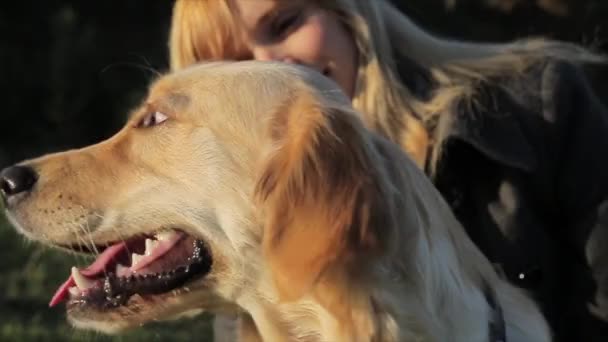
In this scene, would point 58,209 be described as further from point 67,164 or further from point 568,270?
point 568,270

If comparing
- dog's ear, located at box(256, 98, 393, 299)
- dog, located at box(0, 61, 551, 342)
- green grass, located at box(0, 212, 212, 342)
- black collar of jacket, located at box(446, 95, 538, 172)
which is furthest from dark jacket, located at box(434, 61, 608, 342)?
green grass, located at box(0, 212, 212, 342)

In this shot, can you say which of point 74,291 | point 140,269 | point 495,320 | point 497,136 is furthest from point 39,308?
point 495,320

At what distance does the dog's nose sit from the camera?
250cm

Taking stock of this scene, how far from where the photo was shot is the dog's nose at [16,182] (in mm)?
2502

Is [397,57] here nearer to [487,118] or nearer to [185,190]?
[487,118]

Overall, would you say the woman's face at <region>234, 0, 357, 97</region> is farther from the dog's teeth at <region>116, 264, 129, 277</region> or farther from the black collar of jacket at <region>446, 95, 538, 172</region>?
the dog's teeth at <region>116, 264, 129, 277</region>

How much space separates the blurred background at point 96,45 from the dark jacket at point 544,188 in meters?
3.70

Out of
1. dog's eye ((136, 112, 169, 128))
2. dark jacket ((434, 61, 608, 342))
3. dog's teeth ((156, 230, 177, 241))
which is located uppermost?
dog's eye ((136, 112, 169, 128))

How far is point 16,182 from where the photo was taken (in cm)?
251

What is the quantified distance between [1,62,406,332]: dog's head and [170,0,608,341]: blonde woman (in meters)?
0.45

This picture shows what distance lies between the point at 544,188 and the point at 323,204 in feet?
3.13

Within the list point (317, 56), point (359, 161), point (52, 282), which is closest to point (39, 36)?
point (52, 282)

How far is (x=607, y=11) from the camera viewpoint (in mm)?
7574

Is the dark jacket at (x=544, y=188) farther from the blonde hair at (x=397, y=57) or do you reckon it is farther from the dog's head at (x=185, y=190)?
the dog's head at (x=185, y=190)
